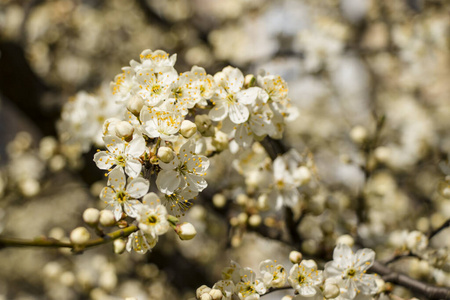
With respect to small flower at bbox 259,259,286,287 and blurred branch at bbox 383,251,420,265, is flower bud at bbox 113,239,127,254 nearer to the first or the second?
small flower at bbox 259,259,286,287

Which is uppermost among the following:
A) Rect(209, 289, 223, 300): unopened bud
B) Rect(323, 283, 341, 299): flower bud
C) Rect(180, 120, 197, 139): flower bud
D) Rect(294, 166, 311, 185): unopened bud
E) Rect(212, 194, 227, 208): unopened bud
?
Rect(294, 166, 311, 185): unopened bud

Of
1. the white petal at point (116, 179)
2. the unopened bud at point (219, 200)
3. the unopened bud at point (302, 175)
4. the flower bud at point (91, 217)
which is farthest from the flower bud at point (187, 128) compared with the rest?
the unopened bud at point (219, 200)

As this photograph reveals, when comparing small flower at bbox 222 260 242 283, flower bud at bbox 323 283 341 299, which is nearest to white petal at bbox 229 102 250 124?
small flower at bbox 222 260 242 283

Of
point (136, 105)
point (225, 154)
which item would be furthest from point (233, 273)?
point (225, 154)

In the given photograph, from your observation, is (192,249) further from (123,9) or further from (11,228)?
(123,9)

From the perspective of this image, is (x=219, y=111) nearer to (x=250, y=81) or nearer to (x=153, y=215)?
(x=250, y=81)

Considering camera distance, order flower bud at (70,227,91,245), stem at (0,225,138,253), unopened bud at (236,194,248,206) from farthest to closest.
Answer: unopened bud at (236,194,248,206), flower bud at (70,227,91,245), stem at (0,225,138,253)
